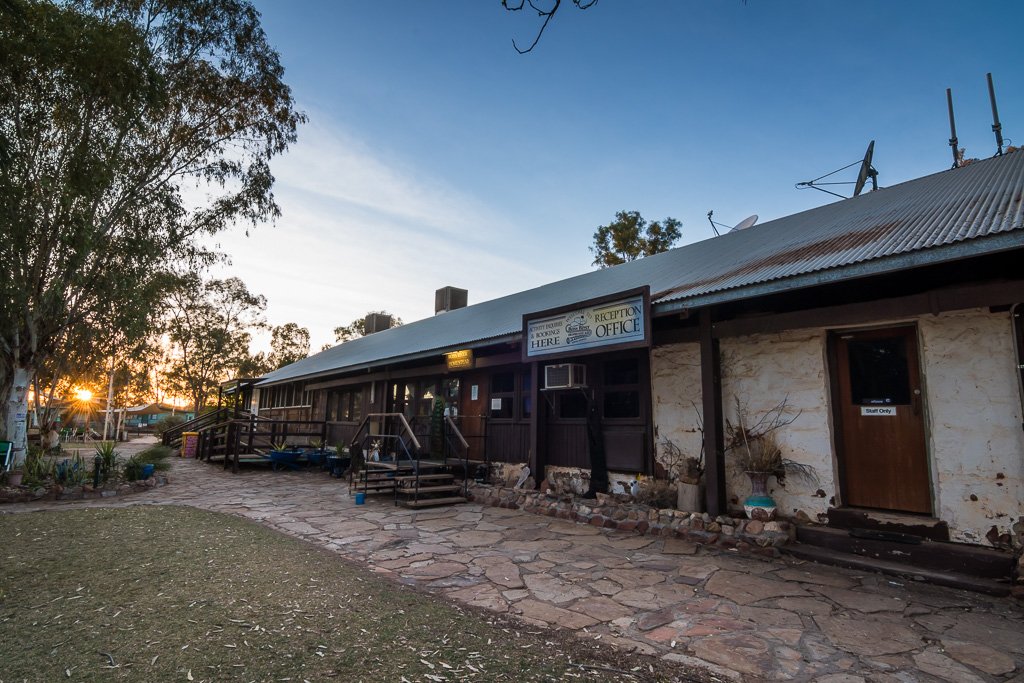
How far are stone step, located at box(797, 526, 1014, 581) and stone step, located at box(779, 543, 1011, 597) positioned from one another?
6 cm

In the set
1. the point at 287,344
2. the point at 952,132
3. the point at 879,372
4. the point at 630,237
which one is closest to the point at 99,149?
the point at 879,372

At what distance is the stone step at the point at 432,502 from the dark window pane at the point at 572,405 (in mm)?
2281

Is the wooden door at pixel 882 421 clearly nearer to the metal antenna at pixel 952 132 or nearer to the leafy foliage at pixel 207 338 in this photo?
the metal antenna at pixel 952 132

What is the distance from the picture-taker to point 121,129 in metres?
10.4

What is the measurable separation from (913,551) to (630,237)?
22.2 meters

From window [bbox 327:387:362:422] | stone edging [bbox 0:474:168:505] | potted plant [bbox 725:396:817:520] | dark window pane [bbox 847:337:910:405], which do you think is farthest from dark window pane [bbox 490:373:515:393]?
stone edging [bbox 0:474:168:505]

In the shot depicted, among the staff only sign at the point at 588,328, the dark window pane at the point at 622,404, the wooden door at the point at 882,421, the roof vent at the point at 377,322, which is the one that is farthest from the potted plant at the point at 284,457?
the wooden door at the point at 882,421

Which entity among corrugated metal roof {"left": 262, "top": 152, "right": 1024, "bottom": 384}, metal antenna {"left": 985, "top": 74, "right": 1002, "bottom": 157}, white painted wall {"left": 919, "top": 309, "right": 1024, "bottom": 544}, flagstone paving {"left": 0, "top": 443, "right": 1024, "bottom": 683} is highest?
metal antenna {"left": 985, "top": 74, "right": 1002, "bottom": 157}

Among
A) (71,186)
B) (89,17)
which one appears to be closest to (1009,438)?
(71,186)

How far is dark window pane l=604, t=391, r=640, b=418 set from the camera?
782cm

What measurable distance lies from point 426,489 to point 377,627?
17.6 ft

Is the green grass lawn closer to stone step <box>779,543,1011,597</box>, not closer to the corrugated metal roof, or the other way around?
stone step <box>779,543,1011,597</box>

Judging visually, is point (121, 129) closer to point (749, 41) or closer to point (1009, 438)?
point (749, 41)

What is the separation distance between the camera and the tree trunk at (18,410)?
983cm
